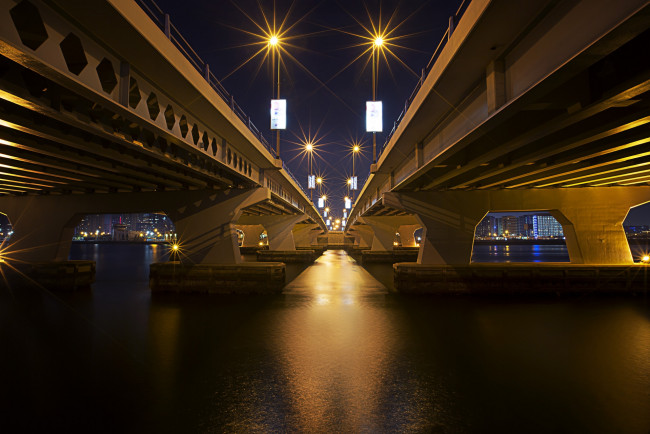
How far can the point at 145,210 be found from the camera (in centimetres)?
2339

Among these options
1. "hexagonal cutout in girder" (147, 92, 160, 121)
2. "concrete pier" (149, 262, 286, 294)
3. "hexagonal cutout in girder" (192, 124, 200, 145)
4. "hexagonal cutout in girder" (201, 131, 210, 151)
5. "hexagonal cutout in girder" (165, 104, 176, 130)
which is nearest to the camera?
"hexagonal cutout in girder" (147, 92, 160, 121)

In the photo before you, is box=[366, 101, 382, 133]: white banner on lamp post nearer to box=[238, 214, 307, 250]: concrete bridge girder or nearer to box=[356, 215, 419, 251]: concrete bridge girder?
box=[238, 214, 307, 250]: concrete bridge girder

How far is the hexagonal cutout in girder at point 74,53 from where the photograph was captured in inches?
262

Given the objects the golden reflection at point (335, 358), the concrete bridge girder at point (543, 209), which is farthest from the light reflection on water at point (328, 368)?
the concrete bridge girder at point (543, 209)

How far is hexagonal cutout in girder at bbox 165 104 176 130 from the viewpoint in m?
10.2

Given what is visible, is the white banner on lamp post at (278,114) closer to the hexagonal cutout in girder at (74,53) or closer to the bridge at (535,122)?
the bridge at (535,122)

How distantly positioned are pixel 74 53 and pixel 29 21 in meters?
0.99

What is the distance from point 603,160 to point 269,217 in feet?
142

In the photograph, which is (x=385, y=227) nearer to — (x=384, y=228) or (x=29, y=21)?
(x=384, y=228)

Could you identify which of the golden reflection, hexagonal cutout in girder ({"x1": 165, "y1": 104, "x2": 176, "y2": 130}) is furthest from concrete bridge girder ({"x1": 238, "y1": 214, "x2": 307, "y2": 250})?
hexagonal cutout in girder ({"x1": 165, "y1": 104, "x2": 176, "y2": 130})

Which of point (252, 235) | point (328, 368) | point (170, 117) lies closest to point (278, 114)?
point (170, 117)

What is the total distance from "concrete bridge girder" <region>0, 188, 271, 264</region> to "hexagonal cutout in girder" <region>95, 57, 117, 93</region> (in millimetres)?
13995

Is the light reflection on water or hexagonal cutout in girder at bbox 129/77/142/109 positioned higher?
hexagonal cutout in girder at bbox 129/77/142/109

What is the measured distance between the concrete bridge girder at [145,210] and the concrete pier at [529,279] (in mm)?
11864
